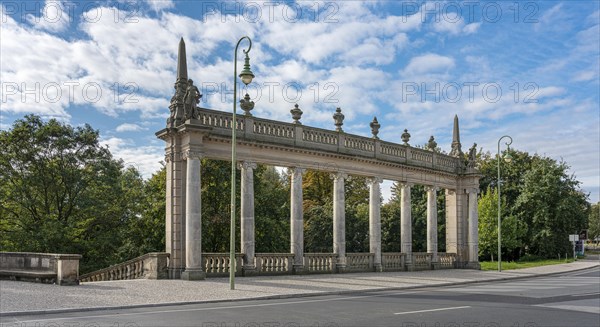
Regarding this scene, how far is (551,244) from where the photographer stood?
57.4 meters

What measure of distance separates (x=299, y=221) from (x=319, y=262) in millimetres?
2490

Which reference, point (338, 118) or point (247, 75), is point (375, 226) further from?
point (247, 75)

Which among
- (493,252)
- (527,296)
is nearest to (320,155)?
(527,296)

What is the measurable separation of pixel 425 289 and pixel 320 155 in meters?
8.93

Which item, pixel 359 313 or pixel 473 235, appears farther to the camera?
pixel 473 235

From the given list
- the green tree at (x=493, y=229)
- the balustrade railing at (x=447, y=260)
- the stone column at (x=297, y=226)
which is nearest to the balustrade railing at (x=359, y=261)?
the stone column at (x=297, y=226)

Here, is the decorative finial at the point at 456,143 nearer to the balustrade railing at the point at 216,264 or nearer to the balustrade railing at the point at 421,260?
the balustrade railing at the point at 421,260

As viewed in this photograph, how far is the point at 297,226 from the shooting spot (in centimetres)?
2564

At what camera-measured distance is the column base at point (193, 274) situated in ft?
68.3

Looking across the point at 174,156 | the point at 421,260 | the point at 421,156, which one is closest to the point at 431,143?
the point at 421,156

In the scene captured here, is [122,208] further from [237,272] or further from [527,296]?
[527,296]

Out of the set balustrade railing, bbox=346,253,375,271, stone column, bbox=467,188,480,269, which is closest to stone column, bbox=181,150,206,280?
balustrade railing, bbox=346,253,375,271

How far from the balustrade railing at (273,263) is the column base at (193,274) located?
3355mm

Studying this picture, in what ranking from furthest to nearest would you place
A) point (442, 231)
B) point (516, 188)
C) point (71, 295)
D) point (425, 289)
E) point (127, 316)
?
point (516, 188)
point (442, 231)
point (425, 289)
point (71, 295)
point (127, 316)
